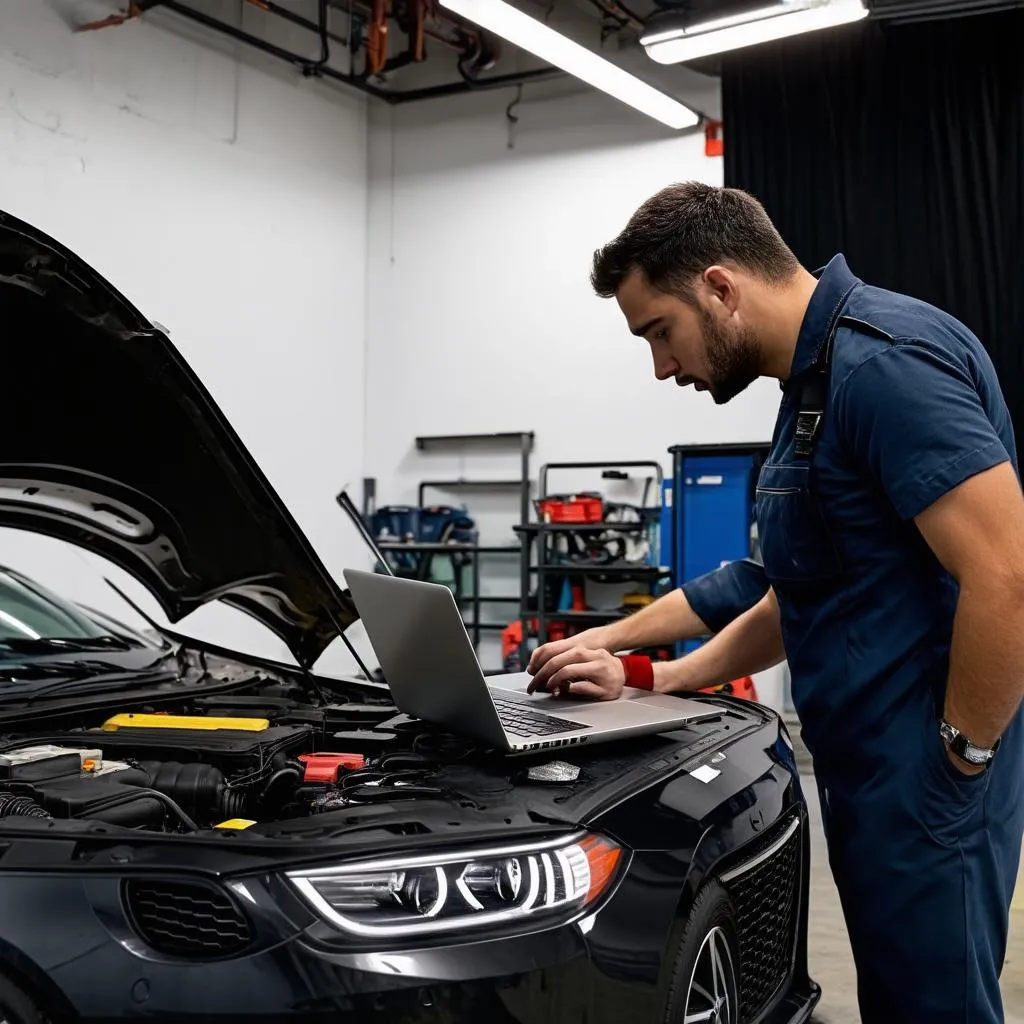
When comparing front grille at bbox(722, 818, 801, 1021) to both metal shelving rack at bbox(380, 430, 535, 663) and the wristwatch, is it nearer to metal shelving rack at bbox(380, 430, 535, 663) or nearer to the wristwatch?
the wristwatch

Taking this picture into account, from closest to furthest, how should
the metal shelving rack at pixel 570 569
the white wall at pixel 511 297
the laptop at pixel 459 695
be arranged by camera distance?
the laptop at pixel 459 695
the metal shelving rack at pixel 570 569
the white wall at pixel 511 297

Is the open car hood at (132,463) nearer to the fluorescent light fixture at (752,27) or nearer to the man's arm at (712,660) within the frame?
the man's arm at (712,660)

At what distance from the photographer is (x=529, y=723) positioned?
1712 millimetres

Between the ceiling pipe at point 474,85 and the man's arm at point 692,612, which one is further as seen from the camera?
the ceiling pipe at point 474,85

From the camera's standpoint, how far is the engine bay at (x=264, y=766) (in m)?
1.44

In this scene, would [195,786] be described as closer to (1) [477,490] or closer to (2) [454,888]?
(2) [454,888]

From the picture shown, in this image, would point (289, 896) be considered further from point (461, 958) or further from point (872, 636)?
point (872, 636)

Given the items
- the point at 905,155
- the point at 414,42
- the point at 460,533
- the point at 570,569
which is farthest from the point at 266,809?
the point at 414,42

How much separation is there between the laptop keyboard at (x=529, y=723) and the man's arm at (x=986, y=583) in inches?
23.6

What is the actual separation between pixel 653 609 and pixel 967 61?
15.9 feet

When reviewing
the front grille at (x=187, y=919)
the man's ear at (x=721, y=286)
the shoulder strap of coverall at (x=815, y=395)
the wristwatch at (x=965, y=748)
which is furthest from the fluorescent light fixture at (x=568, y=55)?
the front grille at (x=187, y=919)

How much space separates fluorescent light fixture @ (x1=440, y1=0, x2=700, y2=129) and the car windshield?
366cm

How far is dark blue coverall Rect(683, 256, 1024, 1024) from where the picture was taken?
1331 mm

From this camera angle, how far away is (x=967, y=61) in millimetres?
5594
